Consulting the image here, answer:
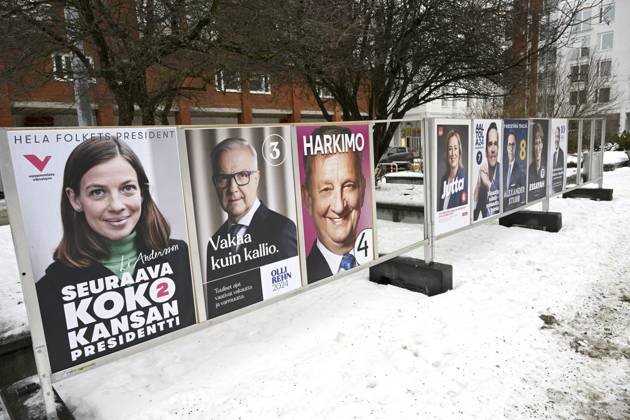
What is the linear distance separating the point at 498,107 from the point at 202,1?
17392 millimetres

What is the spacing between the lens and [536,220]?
8.11 metres

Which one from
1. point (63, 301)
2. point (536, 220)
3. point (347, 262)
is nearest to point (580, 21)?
point (536, 220)

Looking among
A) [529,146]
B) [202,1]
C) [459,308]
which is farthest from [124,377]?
[529,146]

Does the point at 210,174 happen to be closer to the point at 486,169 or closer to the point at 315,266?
the point at 315,266

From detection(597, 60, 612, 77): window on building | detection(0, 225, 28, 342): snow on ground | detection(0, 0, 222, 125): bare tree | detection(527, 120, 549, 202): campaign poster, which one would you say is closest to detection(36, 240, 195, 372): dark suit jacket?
detection(0, 225, 28, 342): snow on ground

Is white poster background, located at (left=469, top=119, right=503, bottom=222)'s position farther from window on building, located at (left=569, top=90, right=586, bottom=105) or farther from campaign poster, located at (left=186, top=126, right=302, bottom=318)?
window on building, located at (left=569, top=90, right=586, bottom=105)

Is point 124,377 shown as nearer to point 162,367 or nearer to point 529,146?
point 162,367

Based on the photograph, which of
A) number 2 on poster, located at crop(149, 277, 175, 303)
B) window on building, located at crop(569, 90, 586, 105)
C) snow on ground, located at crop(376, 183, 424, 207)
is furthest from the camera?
window on building, located at crop(569, 90, 586, 105)

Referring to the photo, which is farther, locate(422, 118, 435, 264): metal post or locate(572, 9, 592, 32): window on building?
locate(572, 9, 592, 32): window on building

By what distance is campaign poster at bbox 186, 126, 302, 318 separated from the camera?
325 cm

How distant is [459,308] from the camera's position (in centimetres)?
457

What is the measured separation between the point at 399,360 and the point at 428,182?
238 cm

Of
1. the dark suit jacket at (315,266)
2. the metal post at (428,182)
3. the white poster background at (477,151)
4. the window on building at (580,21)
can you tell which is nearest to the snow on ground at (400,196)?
the white poster background at (477,151)

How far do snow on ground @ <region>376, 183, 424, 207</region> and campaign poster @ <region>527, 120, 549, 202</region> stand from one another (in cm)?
240
